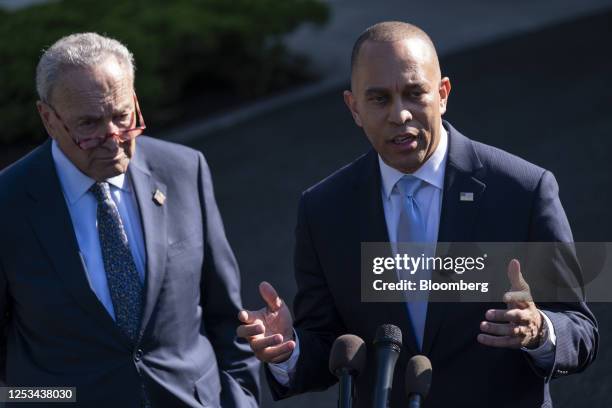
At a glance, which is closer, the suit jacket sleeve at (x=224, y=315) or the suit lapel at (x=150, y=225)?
the suit lapel at (x=150, y=225)

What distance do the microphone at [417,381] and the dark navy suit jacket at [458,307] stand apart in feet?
1.87

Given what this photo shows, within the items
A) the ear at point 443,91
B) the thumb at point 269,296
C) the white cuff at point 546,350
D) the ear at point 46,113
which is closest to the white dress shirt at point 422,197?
the ear at point 443,91

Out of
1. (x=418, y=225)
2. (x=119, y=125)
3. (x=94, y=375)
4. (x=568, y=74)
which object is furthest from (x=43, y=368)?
(x=568, y=74)

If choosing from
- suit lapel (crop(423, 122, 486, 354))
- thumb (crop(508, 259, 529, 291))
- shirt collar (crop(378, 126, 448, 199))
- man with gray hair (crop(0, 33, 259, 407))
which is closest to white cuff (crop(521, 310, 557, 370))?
thumb (crop(508, 259, 529, 291))

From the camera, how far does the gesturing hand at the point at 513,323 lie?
11.5 ft

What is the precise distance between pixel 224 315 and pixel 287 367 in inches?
39.0

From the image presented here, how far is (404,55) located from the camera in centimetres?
402

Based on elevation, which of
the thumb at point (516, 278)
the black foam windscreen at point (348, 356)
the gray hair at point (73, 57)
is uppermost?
the gray hair at point (73, 57)

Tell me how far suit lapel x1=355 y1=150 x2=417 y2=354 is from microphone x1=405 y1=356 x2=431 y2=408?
1.97 ft

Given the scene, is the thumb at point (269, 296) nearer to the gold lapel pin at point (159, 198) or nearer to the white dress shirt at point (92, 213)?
the white dress shirt at point (92, 213)

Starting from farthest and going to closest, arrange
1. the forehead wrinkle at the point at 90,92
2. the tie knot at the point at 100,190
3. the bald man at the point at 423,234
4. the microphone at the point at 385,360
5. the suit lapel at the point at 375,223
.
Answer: the tie knot at the point at 100,190, the forehead wrinkle at the point at 90,92, the suit lapel at the point at 375,223, the bald man at the point at 423,234, the microphone at the point at 385,360

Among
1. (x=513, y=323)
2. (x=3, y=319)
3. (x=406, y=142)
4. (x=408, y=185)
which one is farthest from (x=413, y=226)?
(x=3, y=319)

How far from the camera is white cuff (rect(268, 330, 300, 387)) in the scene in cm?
407

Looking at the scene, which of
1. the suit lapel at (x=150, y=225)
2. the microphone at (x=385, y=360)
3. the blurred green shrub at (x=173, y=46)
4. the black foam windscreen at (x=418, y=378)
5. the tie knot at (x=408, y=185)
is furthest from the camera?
the blurred green shrub at (x=173, y=46)
